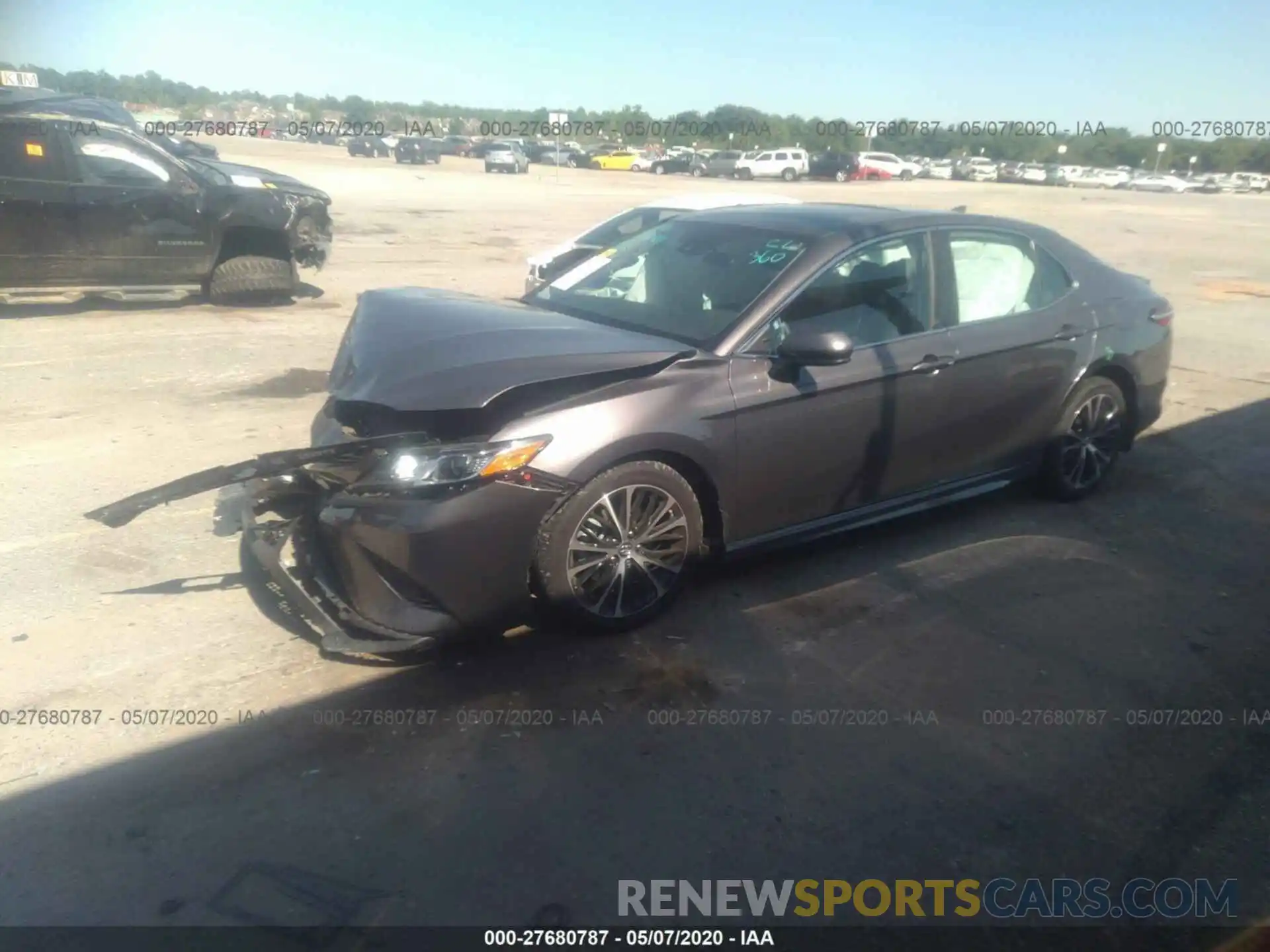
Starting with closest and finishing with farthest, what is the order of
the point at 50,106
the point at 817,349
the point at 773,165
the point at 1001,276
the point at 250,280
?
1. the point at 817,349
2. the point at 1001,276
3. the point at 50,106
4. the point at 250,280
5. the point at 773,165

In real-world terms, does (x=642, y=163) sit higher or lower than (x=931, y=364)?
higher

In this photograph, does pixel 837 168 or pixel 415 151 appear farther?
pixel 837 168

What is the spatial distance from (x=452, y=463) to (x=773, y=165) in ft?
170

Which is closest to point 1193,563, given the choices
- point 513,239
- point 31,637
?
point 31,637

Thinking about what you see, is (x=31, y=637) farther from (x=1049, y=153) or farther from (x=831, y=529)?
(x=1049, y=153)

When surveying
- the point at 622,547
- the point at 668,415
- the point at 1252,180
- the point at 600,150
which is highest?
the point at 1252,180

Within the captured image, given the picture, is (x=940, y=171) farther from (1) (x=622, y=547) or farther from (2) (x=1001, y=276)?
(1) (x=622, y=547)

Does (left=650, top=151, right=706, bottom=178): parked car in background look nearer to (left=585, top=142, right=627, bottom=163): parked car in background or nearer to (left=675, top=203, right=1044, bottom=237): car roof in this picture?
(left=585, top=142, right=627, bottom=163): parked car in background

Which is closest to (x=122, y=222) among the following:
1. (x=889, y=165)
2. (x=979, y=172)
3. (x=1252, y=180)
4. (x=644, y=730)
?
(x=644, y=730)

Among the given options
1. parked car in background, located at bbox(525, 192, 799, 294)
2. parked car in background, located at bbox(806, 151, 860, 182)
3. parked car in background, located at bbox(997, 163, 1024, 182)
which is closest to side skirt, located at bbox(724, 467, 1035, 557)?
parked car in background, located at bbox(525, 192, 799, 294)

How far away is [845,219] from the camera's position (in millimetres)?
5043

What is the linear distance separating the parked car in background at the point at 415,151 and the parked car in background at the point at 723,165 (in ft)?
48.5

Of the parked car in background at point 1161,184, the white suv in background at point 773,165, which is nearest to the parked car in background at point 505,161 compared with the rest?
the white suv in background at point 773,165

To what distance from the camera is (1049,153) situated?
83.0 m
